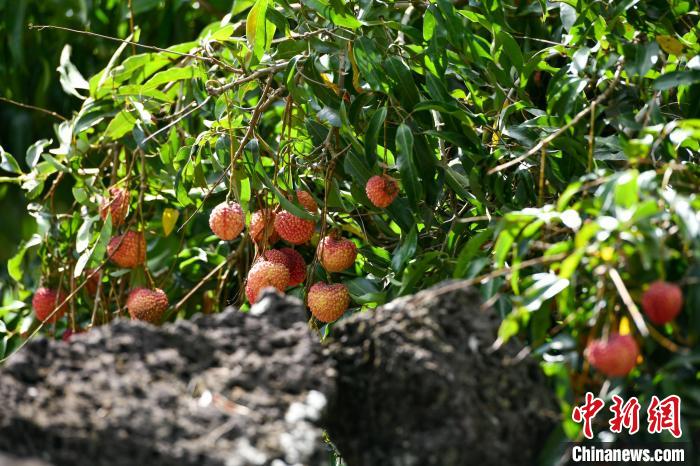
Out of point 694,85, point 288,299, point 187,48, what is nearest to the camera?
point 288,299

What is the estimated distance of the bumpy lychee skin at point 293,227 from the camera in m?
1.40

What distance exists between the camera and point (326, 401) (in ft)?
2.76

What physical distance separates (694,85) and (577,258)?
597 mm

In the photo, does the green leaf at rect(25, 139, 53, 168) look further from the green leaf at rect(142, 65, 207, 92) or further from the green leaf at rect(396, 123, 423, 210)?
the green leaf at rect(396, 123, 423, 210)

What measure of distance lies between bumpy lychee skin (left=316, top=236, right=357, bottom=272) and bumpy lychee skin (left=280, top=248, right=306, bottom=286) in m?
0.09

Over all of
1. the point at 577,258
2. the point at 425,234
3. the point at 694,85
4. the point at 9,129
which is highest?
the point at 577,258

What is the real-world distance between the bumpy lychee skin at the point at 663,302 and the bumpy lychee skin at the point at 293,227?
2.20ft

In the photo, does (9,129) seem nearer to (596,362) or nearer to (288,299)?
(288,299)

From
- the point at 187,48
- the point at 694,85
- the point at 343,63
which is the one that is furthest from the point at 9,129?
the point at 694,85

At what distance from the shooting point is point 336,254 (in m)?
1.37

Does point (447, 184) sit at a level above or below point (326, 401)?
below

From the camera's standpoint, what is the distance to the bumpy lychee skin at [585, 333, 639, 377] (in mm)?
819

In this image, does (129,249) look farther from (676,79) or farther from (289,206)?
(676,79)

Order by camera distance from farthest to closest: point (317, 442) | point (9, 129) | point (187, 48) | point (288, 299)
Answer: point (9, 129)
point (187, 48)
point (288, 299)
point (317, 442)
